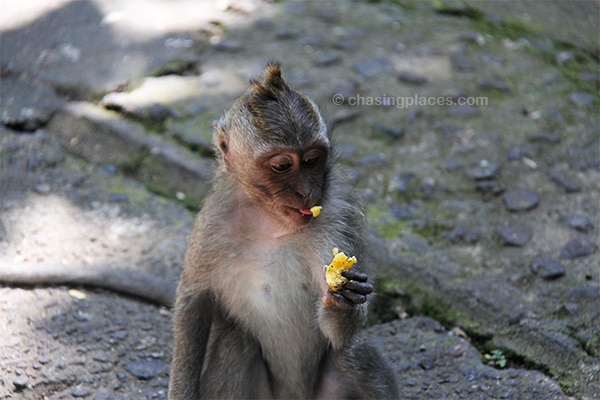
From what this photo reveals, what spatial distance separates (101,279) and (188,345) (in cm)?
115

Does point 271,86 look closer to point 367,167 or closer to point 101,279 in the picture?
point 101,279

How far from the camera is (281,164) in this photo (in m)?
3.59

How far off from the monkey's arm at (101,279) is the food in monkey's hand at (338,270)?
159cm

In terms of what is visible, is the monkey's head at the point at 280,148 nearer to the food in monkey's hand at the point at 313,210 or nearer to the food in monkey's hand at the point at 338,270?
the food in monkey's hand at the point at 313,210

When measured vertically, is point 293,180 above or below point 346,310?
above

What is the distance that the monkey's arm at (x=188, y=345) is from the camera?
397 cm

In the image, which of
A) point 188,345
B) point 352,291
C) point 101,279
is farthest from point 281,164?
point 101,279

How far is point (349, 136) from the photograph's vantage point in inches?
246

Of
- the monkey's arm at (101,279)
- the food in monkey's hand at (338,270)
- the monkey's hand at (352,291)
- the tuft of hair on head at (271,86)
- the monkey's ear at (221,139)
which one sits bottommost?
the monkey's arm at (101,279)

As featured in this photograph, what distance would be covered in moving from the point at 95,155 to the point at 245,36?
191 centimetres

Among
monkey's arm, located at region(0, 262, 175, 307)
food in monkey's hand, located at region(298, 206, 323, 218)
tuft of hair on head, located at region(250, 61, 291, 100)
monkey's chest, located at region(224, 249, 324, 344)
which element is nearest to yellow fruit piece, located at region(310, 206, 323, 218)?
food in monkey's hand, located at region(298, 206, 323, 218)

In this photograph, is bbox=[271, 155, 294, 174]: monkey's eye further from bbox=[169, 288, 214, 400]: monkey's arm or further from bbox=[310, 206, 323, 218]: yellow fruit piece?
bbox=[169, 288, 214, 400]: monkey's arm

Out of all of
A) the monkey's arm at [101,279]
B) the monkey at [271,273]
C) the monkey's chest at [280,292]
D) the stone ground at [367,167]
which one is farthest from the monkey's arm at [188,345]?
the monkey's arm at [101,279]

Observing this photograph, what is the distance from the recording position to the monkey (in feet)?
12.0
